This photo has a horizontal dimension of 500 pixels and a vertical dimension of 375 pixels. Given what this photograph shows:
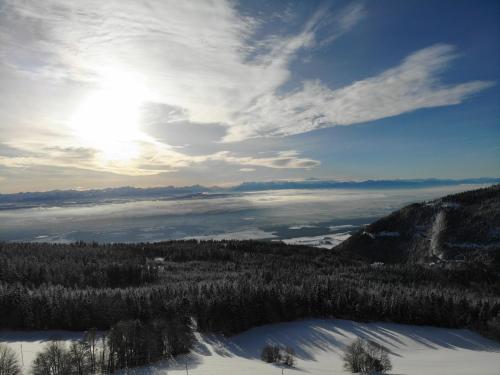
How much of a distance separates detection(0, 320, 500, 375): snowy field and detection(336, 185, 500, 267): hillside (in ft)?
114

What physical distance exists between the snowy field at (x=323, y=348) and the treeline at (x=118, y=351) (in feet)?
1.59

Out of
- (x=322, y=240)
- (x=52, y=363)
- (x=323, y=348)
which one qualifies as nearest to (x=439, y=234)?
(x=322, y=240)

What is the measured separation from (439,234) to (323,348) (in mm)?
49236

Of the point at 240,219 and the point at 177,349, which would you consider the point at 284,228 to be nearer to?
the point at 240,219

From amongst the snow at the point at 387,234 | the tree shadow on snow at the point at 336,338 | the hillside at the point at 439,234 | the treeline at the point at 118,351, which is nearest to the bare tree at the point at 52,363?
the treeline at the point at 118,351

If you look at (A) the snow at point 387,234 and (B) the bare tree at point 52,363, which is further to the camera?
(A) the snow at point 387,234

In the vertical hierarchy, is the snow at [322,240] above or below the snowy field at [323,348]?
below

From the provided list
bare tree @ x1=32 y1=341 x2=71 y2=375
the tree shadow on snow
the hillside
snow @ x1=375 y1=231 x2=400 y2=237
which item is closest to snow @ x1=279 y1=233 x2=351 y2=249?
the hillside

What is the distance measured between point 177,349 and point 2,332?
9.59 metres

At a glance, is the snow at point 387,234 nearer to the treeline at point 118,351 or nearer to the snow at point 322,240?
Result: the snow at point 322,240

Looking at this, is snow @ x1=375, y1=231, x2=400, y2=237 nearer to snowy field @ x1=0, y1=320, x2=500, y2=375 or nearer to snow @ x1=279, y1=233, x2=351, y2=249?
snow @ x1=279, y1=233, x2=351, y2=249

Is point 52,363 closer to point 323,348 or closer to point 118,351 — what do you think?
point 118,351

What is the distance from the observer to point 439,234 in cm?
5522

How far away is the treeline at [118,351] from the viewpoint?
9867 millimetres
